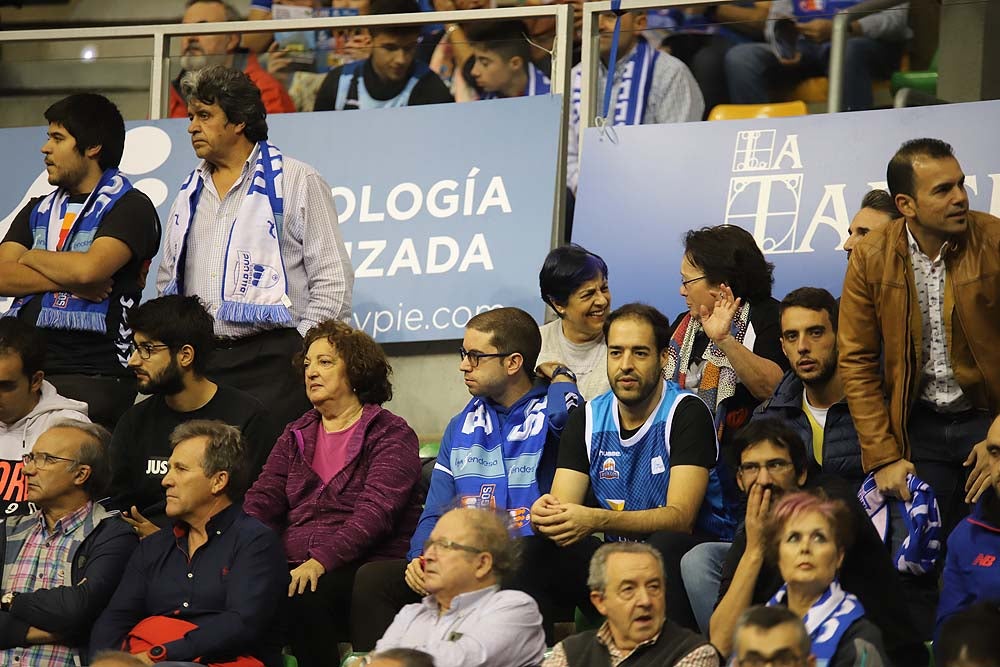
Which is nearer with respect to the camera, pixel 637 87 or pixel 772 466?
pixel 772 466

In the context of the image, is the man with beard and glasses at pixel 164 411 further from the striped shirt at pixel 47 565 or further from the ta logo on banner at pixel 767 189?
the ta logo on banner at pixel 767 189

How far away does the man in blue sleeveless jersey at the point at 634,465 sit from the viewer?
4668 millimetres

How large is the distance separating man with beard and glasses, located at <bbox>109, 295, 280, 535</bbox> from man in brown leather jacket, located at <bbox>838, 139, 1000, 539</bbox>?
1976 millimetres

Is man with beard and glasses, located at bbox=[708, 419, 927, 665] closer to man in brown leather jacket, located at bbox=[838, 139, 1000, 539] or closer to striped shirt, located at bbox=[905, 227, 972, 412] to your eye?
man in brown leather jacket, located at bbox=[838, 139, 1000, 539]

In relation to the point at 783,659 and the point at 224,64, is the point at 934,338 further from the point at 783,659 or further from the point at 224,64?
the point at 224,64

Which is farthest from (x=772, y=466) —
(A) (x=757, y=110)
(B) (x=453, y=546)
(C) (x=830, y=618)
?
(A) (x=757, y=110)

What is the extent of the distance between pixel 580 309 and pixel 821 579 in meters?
1.89

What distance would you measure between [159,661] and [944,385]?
2437mm

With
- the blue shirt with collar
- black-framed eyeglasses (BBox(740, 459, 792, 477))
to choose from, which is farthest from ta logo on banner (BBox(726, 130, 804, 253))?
the blue shirt with collar

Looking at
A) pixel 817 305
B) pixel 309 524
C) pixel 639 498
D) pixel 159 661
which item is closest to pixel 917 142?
pixel 817 305

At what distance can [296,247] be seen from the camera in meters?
5.98

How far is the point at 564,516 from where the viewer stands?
462 centimetres

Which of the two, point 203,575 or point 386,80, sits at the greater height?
point 386,80

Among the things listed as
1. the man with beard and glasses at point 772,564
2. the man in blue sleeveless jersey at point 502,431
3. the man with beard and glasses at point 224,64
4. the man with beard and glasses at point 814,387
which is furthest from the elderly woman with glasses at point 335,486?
the man with beard and glasses at point 224,64
